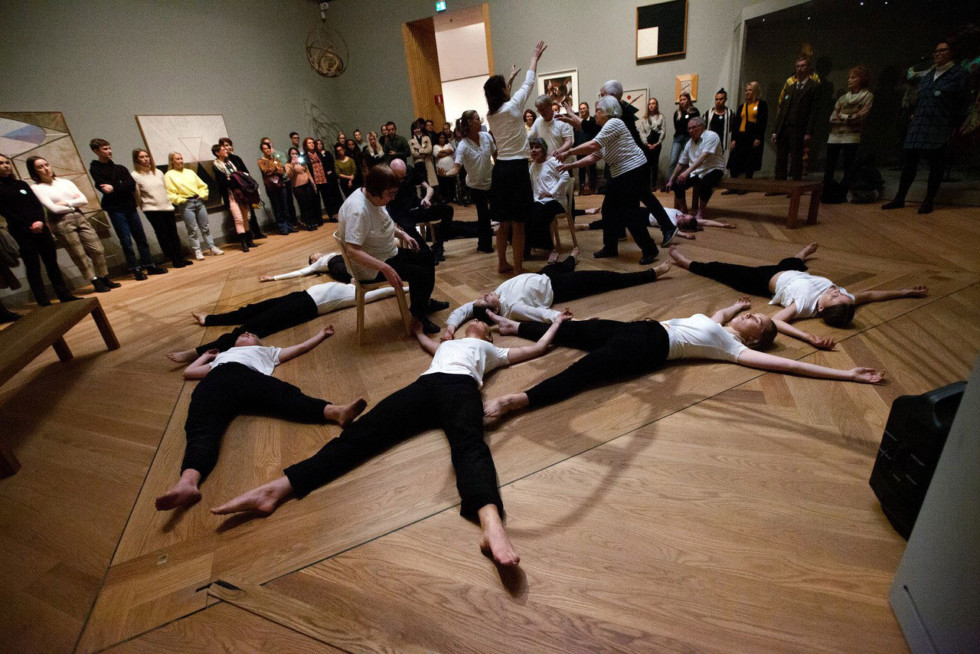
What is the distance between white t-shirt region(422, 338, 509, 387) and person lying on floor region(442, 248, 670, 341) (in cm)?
41

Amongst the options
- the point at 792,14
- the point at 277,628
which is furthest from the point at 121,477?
the point at 792,14

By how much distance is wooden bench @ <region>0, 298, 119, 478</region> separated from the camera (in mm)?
2189

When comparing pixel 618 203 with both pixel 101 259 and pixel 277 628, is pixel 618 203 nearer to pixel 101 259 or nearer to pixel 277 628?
pixel 277 628

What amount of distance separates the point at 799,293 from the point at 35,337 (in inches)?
180

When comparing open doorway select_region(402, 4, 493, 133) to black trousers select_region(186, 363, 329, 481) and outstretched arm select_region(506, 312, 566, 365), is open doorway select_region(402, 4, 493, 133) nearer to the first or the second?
outstretched arm select_region(506, 312, 566, 365)

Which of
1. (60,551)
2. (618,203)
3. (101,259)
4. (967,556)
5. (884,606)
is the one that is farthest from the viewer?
(101,259)

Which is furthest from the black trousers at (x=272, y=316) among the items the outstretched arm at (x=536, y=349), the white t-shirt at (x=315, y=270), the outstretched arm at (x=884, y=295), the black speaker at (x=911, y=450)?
the outstretched arm at (x=884, y=295)

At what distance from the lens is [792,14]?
6051mm

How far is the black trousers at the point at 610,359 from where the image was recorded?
7.11ft

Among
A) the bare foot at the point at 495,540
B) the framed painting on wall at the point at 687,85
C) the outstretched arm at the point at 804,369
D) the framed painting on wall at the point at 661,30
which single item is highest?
the framed painting on wall at the point at 661,30

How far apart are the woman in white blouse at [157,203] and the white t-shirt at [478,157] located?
4.15 metres

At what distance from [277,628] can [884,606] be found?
1674mm

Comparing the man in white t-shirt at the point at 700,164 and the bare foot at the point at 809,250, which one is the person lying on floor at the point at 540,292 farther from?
the man in white t-shirt at the point at 700,164

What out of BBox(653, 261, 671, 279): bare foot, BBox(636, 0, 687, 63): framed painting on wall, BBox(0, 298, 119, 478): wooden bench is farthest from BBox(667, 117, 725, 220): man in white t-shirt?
BBox(0, 298, 119, 478): wooden bench
